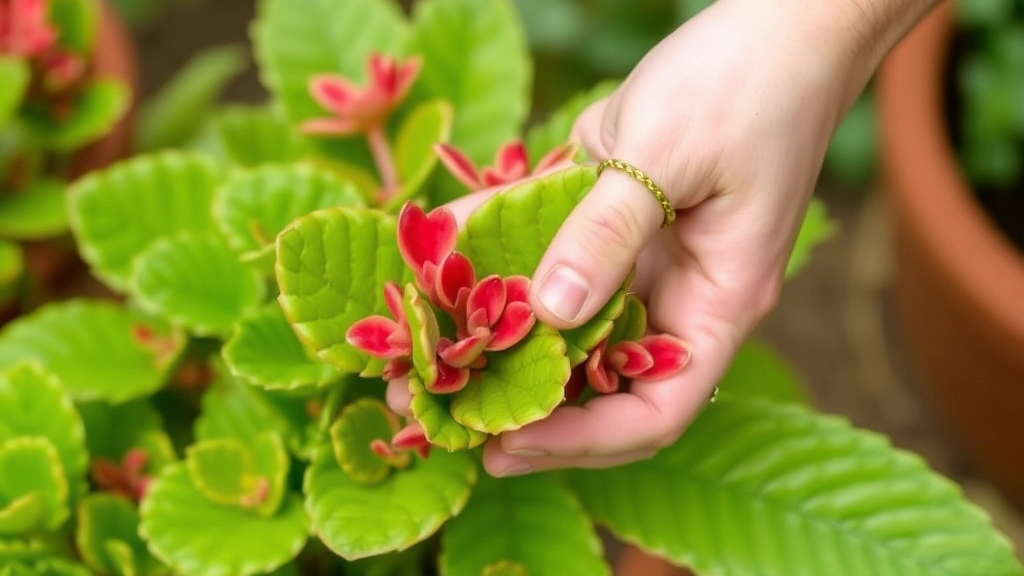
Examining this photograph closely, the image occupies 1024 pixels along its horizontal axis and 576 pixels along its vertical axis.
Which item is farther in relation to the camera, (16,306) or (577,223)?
(16,306)

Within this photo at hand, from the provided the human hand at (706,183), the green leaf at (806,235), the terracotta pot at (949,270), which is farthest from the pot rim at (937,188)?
the human hand at (706,183)

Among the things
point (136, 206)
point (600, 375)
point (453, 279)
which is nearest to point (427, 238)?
point (453, 279)

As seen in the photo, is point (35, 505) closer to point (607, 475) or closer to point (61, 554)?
point (61, 554)

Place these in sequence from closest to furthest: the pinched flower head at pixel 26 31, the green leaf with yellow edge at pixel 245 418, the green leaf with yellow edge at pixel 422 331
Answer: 1. the green leaf with yellow edge at pixel 422 331
2. the green leaf with yellow edge at pixel 245 418
3. the pinched flower head at pixel 26 31

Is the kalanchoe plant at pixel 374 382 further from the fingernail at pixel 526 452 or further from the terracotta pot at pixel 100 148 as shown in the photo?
the terracotta pot at pixel 100 148

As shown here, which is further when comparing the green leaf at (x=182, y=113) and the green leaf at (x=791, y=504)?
the green leaf at (x=182, y=113)

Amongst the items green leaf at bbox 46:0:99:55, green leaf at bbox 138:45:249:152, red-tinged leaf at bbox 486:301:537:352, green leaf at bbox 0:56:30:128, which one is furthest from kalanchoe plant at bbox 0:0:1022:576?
green leaf at bbox 138:45:249:152

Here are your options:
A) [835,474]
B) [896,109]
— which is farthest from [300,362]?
[896,109]

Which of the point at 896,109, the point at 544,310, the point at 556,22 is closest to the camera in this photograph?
the point at 544,310
